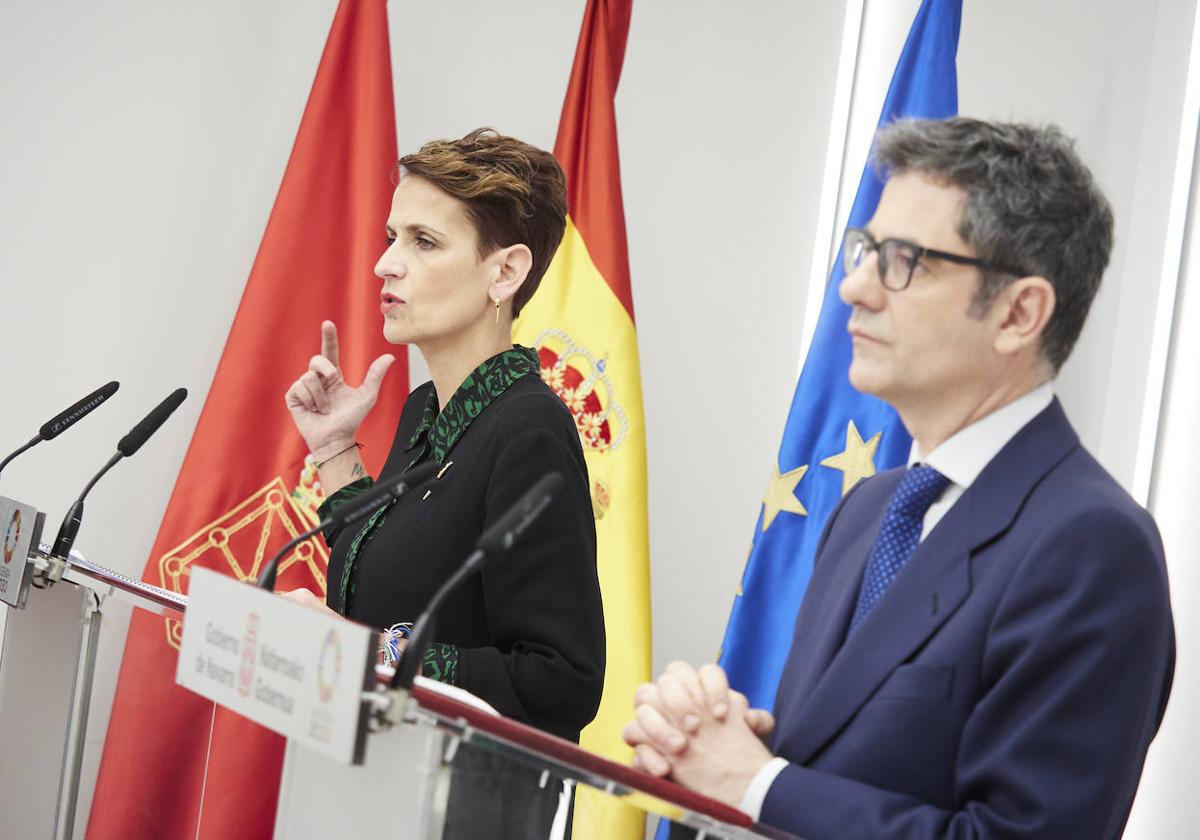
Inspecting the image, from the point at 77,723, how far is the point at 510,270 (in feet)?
3.20

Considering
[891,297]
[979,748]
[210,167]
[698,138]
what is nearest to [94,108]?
[210,167]

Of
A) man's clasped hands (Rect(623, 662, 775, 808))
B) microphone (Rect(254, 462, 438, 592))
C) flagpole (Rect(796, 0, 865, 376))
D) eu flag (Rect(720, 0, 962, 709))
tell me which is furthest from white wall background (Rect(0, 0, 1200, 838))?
microphone (Rect(254, 462, 438, 592))

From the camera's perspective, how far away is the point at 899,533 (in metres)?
1.51

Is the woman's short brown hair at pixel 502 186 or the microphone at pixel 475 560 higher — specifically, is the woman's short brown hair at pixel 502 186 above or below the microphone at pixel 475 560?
above

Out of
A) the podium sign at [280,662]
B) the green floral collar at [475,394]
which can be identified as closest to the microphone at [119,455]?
the green floral collar at [475,394]

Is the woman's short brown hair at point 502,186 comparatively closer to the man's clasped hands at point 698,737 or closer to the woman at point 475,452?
the woman at point 475,452

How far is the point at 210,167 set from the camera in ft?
11.6

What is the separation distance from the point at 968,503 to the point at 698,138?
2575 millimetres

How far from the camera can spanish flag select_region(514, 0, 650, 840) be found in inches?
128

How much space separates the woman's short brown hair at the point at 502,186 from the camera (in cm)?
216

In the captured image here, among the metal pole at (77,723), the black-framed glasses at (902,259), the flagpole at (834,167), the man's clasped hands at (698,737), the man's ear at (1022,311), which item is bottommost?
the metal pole at (77,723)

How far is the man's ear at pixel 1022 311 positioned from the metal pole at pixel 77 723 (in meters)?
1.24

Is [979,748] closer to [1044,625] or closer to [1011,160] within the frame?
[1044,625]

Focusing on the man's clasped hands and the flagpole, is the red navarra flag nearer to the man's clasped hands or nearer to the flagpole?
the flagpole
